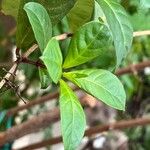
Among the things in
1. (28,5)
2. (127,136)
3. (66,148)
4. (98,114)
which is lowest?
(127,136)

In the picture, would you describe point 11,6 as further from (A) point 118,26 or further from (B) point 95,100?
(B) point 95,100

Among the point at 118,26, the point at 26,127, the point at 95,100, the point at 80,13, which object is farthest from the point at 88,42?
the point at 95,100

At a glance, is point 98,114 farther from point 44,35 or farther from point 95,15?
point 44,35

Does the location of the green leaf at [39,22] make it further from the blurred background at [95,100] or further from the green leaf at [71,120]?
the blurred background at [95,100]

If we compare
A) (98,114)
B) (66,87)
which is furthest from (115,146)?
(66,87)

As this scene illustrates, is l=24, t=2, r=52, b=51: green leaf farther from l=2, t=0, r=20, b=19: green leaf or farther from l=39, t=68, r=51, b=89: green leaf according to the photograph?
l=2, t=0, r=20, b=19: green leaf

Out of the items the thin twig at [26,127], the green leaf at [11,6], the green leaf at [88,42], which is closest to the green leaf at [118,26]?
the green leaf at [88,42]
